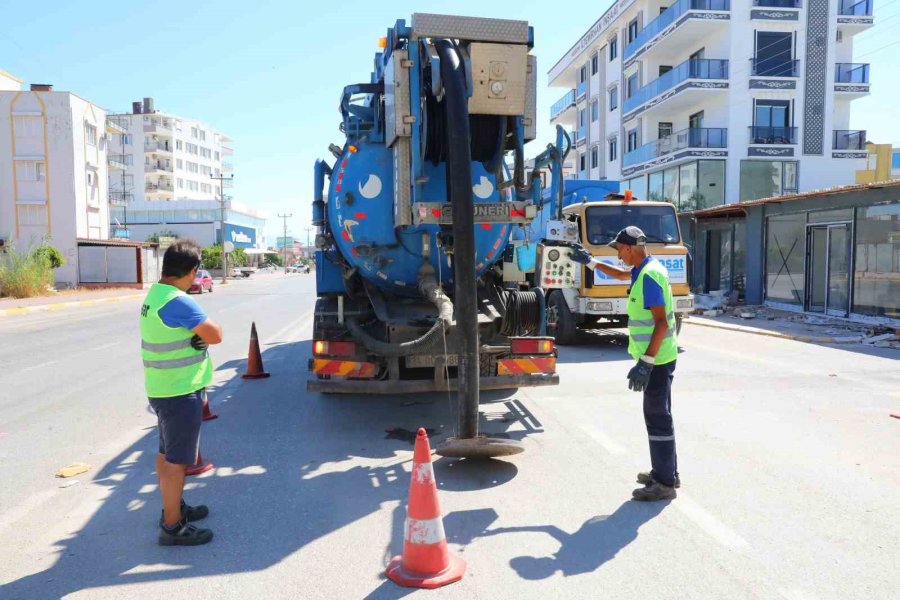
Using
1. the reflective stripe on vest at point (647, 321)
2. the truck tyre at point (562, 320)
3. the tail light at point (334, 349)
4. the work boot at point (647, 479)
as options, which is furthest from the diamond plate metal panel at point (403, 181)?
the truck tyre at point (562, 320)

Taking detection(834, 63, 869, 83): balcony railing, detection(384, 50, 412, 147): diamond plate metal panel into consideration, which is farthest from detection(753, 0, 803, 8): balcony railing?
detection(384, 50, 412, 147): diamond plate metal panel

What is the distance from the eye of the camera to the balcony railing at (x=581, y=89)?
44.2m

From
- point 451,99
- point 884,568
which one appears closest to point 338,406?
point 451,99

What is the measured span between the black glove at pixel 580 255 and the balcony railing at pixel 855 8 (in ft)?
109

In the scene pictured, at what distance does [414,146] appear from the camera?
17.8 ft

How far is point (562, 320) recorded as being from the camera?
1187 centimetres

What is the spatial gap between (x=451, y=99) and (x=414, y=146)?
0.72 metres

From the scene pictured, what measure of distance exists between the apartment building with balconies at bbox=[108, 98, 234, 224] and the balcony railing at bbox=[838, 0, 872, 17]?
206 ft

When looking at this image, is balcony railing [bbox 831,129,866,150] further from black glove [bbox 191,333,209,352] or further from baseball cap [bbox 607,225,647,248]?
black glove [bbox 191,333,209,352]

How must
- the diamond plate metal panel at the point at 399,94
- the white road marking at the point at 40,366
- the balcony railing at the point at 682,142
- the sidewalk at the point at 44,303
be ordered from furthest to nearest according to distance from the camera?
the balcony railing at the point at 682,142, the sidewalk at the point at 44,303, the white road marking at the point at 40,366, the diamond plate metal panel at the point at 399,94

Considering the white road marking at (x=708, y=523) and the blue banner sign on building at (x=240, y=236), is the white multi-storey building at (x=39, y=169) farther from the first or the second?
the white road marking at (x=708, y=523)

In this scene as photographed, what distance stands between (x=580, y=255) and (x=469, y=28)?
80.4 inches

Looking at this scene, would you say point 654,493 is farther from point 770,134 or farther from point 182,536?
point 770,134

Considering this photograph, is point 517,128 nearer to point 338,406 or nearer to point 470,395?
point 470,395
